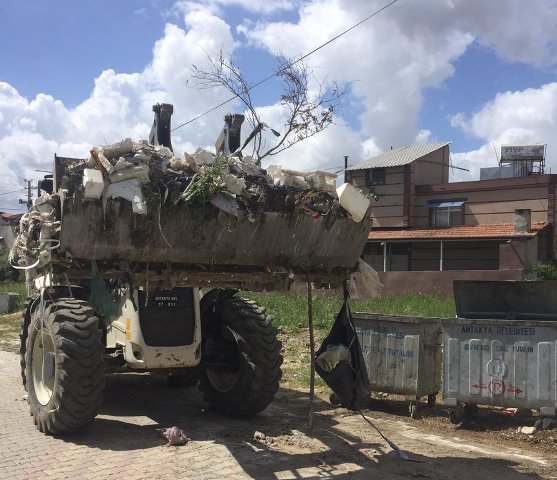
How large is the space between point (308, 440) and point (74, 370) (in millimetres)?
2591

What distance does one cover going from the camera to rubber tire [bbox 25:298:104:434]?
Result: 6312 mm

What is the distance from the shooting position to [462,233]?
104ft

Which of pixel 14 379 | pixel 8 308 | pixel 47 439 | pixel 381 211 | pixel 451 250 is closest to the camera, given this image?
pixel 47 439

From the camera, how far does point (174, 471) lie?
564 cm

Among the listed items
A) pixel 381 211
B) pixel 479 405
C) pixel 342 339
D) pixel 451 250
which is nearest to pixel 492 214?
pixel 451 250

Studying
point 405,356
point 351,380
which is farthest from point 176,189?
point 405,356

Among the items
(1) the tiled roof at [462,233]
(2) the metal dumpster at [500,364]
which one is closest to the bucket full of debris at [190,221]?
(2) the metal dumpster at [500,364]

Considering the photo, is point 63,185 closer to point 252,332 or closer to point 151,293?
point 151,293

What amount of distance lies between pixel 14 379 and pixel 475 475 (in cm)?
785

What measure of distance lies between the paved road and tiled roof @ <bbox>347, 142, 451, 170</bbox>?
2965 cm

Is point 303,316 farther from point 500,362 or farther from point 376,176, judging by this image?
A: point 376,176

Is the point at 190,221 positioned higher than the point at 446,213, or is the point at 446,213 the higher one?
the point at 446,213

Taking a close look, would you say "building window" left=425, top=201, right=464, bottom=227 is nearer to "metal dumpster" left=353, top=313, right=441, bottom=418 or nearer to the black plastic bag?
"metal dumpster" left=353, top=313, right=441, bottom=418

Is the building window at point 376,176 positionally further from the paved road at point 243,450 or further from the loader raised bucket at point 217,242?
the loader raised bucket at point 217,242
